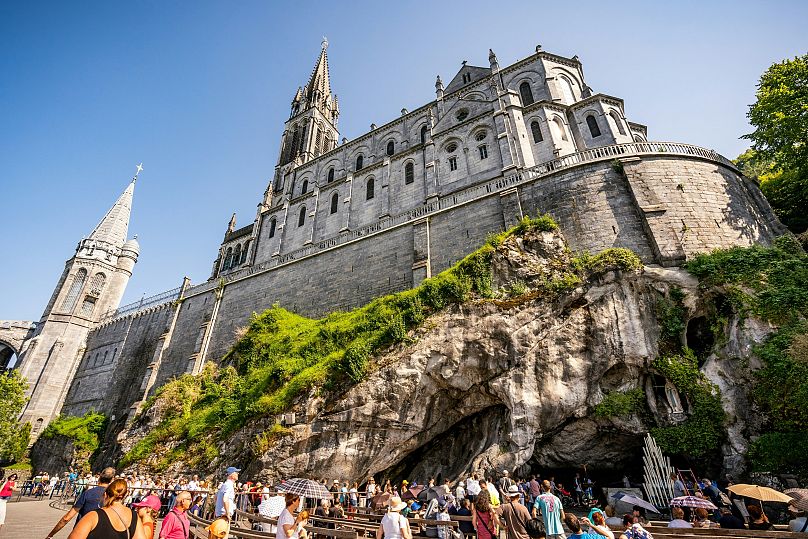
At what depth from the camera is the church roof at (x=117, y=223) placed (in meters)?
45.7

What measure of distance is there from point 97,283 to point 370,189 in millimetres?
32666

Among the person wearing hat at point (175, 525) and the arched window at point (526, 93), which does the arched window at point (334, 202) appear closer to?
the arched window at point (526, 93)

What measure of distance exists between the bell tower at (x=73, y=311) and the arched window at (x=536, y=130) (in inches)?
1717

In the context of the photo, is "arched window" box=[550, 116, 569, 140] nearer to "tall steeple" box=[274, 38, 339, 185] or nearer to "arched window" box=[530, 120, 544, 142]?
"arched window" box=[530, 120, 544, 142]

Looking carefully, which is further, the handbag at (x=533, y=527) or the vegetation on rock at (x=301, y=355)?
the vegetation on rock at (x=301, y=355)

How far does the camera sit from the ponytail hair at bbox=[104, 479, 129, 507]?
391 cm

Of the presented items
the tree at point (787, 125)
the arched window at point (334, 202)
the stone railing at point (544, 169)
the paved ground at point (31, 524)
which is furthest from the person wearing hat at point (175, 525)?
the arched window at point (334, 202)

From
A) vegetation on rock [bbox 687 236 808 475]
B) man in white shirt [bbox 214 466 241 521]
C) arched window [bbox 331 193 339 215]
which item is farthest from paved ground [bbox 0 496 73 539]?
arched window [bbox 331 193 339 215]

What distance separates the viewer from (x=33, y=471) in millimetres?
29812

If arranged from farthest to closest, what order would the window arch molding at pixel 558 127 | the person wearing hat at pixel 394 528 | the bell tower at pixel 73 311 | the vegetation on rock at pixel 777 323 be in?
the bell tower at pixel 73 311, the window arch molding at pixel 558 127, the vegetation on rock at pixel 777 323, the person wearing hat at pixel 394 528

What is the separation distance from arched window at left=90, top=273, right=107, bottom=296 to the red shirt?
46473 mm

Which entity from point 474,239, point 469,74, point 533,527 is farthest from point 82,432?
point 469,74

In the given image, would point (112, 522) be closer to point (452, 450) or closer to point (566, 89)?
point (452, 450)

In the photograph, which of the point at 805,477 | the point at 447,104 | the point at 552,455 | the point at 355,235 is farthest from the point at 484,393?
the point at 447,104
